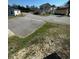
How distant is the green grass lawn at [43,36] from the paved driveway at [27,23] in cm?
Answer: 4

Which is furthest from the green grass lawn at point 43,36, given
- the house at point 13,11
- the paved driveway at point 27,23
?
the house at point 13,11

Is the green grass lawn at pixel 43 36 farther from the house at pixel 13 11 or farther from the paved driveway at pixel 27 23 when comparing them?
the house at pixel 13 11

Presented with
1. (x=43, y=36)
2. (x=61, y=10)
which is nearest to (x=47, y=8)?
(x=61, y=10)

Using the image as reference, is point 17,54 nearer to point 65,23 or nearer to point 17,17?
point 17,17

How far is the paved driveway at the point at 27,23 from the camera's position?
5.78 feet

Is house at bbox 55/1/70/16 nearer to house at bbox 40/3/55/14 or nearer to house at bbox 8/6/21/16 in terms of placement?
house at bbox 40/3/55/14

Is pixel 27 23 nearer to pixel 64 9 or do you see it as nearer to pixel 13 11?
pixel 13 11

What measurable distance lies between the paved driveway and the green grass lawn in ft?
0.14

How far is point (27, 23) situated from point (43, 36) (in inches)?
7.6

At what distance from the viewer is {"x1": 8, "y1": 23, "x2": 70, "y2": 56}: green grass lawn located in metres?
1.75

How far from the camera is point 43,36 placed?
181cm

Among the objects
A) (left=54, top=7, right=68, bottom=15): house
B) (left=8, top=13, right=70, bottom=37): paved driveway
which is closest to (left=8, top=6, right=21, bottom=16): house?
(left=8, top=13, right=70, bottom=37): paved driveway

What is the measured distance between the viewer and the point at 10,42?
68.6 inches
